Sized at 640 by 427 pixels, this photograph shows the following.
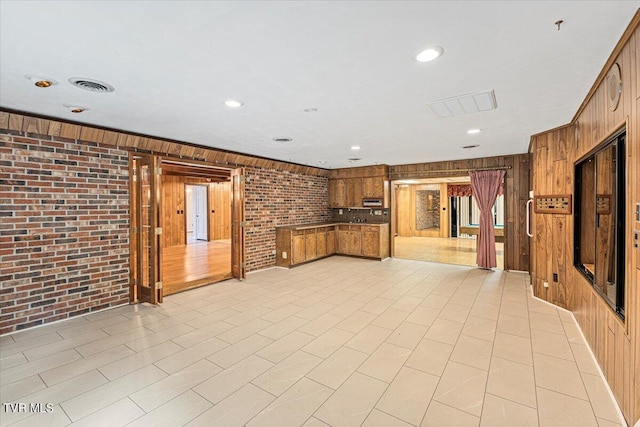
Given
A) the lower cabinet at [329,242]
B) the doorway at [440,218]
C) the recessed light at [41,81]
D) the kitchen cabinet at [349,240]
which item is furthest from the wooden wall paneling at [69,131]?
the doorway at [440,218]

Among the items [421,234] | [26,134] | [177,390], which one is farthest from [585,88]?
[421,234]

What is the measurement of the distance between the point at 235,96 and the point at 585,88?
10.1 feet

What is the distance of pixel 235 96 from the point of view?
264 centimetres

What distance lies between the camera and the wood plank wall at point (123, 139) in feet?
10.0

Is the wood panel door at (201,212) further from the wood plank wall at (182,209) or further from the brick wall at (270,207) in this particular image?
the brick wall at (270,207)

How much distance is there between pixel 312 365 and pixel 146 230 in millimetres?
3175

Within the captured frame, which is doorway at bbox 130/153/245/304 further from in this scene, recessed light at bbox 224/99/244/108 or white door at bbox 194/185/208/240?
recessed light at bbox 224/99/244/108

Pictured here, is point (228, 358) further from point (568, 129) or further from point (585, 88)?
point (568, 129)

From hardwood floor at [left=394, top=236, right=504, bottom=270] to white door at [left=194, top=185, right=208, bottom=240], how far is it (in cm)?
719

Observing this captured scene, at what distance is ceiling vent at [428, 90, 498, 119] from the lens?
8.72 ft

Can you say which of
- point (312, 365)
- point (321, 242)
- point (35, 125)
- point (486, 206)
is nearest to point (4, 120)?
point (35, 125)

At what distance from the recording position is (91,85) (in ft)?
7.77

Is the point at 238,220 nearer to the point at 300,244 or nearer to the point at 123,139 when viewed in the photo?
the point at 300,244

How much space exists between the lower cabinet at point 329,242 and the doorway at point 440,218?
4.93 feet
